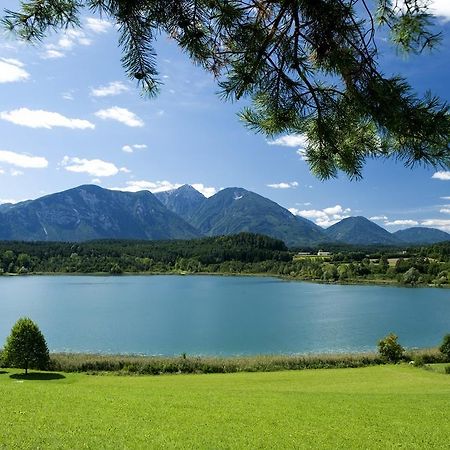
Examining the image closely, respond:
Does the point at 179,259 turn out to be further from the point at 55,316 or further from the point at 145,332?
the point at 145,332

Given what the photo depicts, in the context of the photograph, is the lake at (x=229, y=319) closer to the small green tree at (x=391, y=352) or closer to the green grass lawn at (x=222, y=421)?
the small green tree at (x=391, y=352)

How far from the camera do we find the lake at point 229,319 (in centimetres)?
4916

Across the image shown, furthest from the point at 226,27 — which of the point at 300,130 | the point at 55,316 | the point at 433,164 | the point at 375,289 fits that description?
the point at 375,289

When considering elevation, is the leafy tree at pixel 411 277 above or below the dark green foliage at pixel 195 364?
above

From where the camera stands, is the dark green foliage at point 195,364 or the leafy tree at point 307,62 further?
the dark green foliage at point 195,364

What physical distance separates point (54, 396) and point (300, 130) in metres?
14.7

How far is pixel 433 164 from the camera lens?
3617 millimetres

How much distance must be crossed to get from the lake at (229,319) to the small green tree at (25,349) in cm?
1509

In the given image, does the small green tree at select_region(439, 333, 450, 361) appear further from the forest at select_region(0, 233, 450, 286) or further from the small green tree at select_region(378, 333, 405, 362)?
the forest at select_region(0, 233, 450, 286)

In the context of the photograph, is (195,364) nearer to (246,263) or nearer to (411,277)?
(411,277)

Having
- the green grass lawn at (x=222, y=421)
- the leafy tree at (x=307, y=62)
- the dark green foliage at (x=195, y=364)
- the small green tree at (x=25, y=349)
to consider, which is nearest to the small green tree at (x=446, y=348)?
the dark green foliage at (x=195, y=364)

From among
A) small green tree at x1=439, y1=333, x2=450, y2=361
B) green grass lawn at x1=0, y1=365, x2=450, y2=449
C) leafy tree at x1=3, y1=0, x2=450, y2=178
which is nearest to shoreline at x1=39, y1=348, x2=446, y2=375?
small green tree at x1=439, y1=333, x2=450, y2=361

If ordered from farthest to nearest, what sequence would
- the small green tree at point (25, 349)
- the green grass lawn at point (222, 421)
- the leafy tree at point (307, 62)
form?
the small green tree at point (25, 349) → the green grass lawn at point (222, 421) → the leafy tree at point (307, 62)

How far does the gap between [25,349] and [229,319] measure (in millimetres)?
41567
